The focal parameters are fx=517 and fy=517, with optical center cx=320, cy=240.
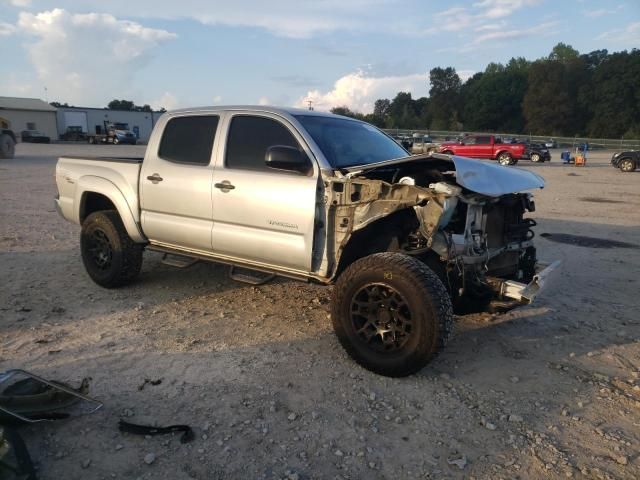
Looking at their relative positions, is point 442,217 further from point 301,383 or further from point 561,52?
point 561,52

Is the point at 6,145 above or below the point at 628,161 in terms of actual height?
below

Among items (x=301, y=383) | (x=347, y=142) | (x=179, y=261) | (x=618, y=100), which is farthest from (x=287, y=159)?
(x=618, y=100)

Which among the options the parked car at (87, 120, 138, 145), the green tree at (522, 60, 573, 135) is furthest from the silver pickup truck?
the green tree at (522, 60, 573, 135)

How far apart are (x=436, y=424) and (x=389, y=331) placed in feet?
2.52

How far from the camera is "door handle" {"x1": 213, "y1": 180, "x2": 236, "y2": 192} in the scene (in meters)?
4.68

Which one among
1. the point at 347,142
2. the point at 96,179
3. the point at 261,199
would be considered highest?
the point at 347,142

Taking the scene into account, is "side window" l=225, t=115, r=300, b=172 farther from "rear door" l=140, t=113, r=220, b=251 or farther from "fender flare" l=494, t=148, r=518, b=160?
"fender flare" l=494, t=148, r=518, b=160

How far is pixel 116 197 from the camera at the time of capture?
5.53 meters

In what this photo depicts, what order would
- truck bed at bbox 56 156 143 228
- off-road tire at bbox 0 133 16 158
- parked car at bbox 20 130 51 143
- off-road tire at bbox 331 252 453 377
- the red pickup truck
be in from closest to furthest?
1. off-road tire at bbox 331 252 453 377
2. truck bed at bbox 56 156 143 228
3. off-road tire at bbox 0 133 16 158
4. the red pickup truck
5. parked car at bbox 20 130 51 143

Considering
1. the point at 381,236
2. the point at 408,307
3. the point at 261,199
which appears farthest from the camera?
the point at 261,199

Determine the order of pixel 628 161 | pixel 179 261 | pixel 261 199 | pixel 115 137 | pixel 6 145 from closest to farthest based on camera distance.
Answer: pixel 261 199 < pixel 179 261 < pixel 6 145 < pixel 628 161 < pixel 115 137

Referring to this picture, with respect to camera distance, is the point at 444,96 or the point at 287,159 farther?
the point at 444,96

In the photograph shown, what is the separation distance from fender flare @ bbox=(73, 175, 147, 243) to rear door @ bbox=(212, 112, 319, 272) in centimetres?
110

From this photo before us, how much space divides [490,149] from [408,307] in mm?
28596
